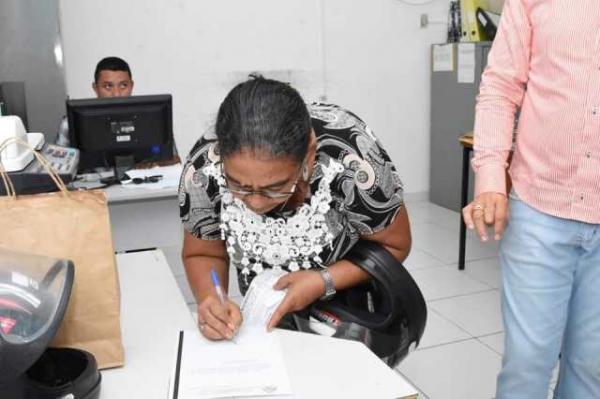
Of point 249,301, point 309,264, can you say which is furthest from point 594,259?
point 249,301

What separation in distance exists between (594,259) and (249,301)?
27.7 inches

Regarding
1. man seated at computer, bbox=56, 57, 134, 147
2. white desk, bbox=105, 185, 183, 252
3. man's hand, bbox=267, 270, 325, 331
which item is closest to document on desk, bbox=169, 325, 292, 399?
man's hand, bbox=267, 270, 325, 331

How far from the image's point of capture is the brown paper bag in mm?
885

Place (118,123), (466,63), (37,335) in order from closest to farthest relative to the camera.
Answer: (37,335) → (118,123) → (466,63)

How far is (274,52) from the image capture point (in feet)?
13.9

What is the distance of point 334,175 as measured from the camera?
125 centimetres

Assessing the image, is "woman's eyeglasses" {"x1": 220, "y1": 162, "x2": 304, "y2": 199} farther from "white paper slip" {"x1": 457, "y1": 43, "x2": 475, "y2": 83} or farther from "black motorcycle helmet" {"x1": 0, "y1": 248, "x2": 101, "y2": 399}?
"white paper slip" {"x1": 457, "y1": 43, "x2": 475, "y2": 83}

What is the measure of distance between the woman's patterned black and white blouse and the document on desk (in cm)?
27

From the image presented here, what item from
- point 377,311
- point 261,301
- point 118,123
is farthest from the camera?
point 118,123

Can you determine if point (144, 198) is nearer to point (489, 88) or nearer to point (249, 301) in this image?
point (249, 301)

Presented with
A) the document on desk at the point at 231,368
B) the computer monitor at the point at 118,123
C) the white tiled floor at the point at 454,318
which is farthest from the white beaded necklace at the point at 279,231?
the computer monitor at the point at 118,123

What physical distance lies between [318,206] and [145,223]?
4.43ft

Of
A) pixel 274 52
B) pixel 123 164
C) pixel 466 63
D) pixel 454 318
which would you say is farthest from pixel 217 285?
pixel 466 63

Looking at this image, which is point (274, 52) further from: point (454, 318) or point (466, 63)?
point (454, 318)
